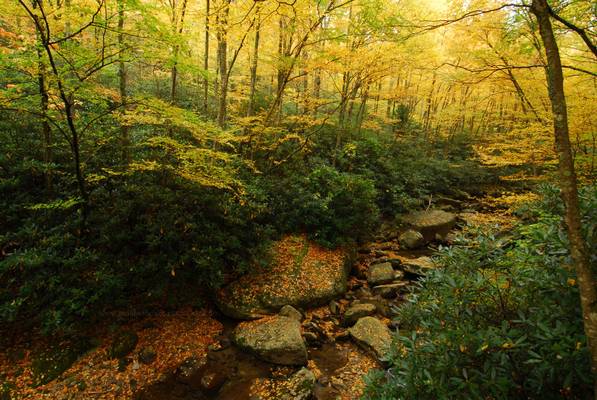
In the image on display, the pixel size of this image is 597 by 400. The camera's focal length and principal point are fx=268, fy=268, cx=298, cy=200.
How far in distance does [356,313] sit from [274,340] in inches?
74.0

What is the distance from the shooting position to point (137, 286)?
460cm

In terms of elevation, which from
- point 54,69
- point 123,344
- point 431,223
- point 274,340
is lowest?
point 123,344

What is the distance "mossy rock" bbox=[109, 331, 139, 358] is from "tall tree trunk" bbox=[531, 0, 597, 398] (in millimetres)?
5407

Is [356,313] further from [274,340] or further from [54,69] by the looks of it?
[54,69]

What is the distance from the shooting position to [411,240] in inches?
346

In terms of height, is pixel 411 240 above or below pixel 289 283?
above

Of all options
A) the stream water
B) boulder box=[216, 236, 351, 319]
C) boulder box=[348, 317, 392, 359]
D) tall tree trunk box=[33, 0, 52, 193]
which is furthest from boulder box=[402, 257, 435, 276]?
tall tree trunk box=[33, 0, 52, 193]

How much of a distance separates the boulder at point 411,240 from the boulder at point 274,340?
17.1ft

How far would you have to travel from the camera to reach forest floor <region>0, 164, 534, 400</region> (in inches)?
146

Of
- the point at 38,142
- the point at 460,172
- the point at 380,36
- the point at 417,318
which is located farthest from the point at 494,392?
the point at 460,172

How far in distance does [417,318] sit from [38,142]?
7418mm

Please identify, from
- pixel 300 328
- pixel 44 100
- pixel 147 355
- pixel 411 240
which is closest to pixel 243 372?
pixel 300 328

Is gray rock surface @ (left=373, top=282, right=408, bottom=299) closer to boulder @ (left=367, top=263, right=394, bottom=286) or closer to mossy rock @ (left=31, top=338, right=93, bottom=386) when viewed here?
boulder @ (left=367, top=263, right=394, bottom=286)

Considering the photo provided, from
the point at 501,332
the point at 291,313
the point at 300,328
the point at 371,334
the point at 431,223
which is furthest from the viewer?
the point at 431,223
